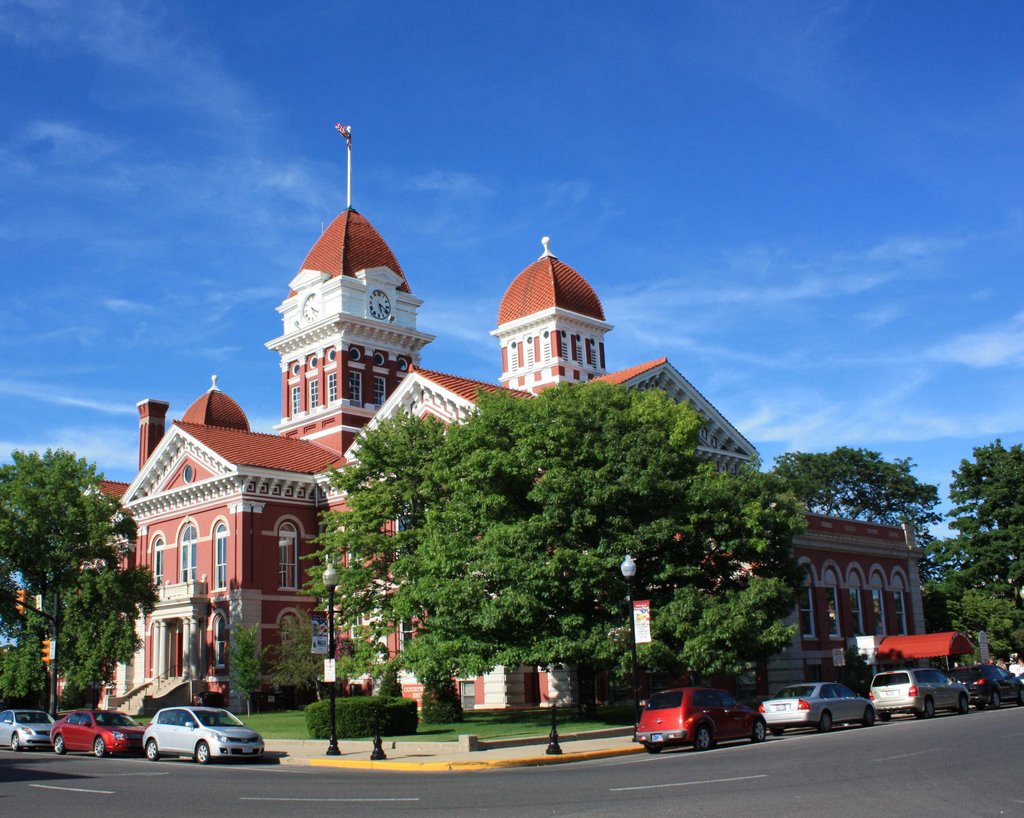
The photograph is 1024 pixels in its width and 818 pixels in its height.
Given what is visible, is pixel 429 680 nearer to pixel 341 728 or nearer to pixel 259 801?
pixel 341 728

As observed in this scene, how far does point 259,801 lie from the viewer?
16953 mm

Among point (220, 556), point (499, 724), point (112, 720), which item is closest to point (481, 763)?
point (499, 724)

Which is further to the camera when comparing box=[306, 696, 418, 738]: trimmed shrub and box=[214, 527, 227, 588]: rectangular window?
box=[214, 527, 227, 588]: rectangular window

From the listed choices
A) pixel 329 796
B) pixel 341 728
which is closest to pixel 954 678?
pixel 341 728

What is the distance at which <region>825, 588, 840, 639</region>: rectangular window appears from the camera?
1884 inches

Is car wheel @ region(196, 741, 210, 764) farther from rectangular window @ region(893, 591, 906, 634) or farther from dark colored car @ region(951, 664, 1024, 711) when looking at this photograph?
rectangular window @ region(893, 591, 906, 634)

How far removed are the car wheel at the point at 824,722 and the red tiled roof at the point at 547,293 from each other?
35425 mm

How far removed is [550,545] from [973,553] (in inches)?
1861

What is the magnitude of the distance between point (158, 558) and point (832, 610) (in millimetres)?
35164

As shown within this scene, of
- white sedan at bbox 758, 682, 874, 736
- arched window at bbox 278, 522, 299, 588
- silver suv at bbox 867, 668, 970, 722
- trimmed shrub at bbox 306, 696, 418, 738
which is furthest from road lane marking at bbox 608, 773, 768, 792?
arched window at bbox 278, 522, 299, 588

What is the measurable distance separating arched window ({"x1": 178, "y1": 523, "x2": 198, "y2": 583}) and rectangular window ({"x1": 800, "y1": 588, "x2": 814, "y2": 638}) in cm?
3026

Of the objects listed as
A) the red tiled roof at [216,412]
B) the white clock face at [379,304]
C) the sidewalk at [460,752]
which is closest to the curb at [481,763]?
the sidewalk at [460,752]

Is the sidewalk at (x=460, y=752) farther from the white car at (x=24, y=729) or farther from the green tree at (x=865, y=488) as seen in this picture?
the green tree at (x=865, y=488)

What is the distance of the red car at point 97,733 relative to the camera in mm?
29531
